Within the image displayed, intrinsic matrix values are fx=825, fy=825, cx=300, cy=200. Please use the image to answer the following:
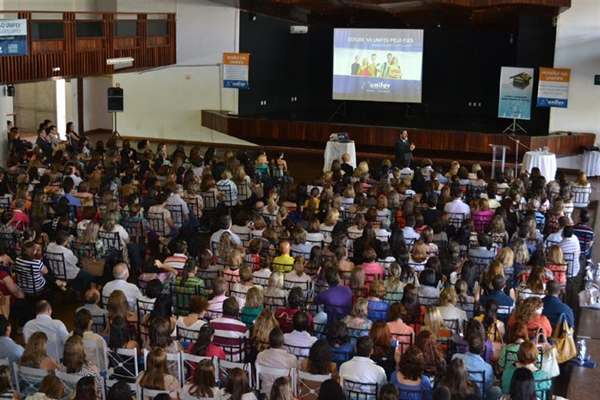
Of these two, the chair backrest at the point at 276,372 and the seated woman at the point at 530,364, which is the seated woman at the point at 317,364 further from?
the seated woman at the point at 530,364

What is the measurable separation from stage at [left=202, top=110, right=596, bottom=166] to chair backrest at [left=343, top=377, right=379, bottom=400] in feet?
45.5

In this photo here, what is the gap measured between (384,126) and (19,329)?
1306cm

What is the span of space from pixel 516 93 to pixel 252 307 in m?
14.2

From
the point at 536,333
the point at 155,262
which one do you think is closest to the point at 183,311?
the point at 155,262

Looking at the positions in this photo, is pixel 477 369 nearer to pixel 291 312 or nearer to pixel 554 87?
pixel 291 312

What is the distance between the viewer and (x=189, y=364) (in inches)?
261

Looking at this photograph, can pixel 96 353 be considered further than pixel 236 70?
No

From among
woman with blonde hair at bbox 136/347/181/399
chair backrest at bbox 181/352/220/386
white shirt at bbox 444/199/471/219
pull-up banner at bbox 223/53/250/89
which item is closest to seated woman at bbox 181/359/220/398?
woman with blonde hair at bbox 136/347/181/399

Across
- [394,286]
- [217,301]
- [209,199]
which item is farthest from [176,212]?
[394,286]

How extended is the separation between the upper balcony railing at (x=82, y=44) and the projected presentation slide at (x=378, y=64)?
4.83 m

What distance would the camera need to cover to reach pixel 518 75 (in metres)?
20.1

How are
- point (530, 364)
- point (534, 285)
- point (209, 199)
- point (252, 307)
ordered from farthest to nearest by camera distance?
1. point (209, 199)
2. point (534, 285)
3. point (252, 307)
4. point (530, 364)

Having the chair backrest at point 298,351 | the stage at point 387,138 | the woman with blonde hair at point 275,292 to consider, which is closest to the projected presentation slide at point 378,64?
the stage at point 387,138

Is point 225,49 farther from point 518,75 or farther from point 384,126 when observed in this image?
point 518,75
